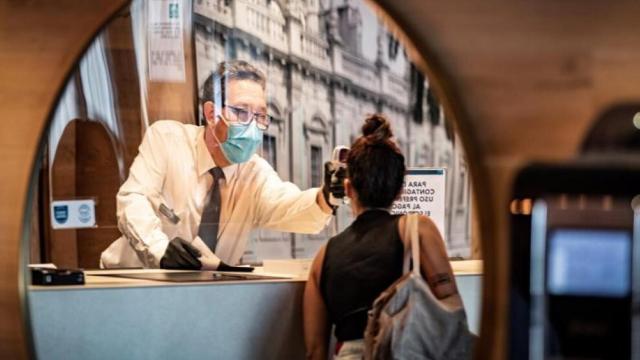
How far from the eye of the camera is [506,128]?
1.52 meters

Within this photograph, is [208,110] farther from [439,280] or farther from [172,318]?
[439,280]

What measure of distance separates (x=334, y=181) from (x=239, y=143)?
1.25ft

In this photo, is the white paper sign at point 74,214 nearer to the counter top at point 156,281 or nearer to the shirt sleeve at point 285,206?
the counter top at point 156,281

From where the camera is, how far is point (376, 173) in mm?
1831

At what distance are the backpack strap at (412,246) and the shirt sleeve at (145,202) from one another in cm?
92

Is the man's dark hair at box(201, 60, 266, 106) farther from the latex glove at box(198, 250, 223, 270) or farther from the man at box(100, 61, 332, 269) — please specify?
the latex glove at box(198, 250, 223, 270)

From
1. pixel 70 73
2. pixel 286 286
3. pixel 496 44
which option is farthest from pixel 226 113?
pixel 496 44

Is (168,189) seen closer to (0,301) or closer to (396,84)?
(396,84)

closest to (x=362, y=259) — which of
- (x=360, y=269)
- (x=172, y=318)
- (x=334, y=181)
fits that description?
(x=360, y=269)

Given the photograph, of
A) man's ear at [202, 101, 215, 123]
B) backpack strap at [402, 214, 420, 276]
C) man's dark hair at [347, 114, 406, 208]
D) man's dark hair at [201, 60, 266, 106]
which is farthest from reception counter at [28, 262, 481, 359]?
man's dark hair at [201, 60, 266, 106]

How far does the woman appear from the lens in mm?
1718

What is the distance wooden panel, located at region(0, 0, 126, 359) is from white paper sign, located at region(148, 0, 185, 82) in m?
1.29

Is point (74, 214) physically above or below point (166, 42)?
below

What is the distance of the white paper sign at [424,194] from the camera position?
244 centimetres
